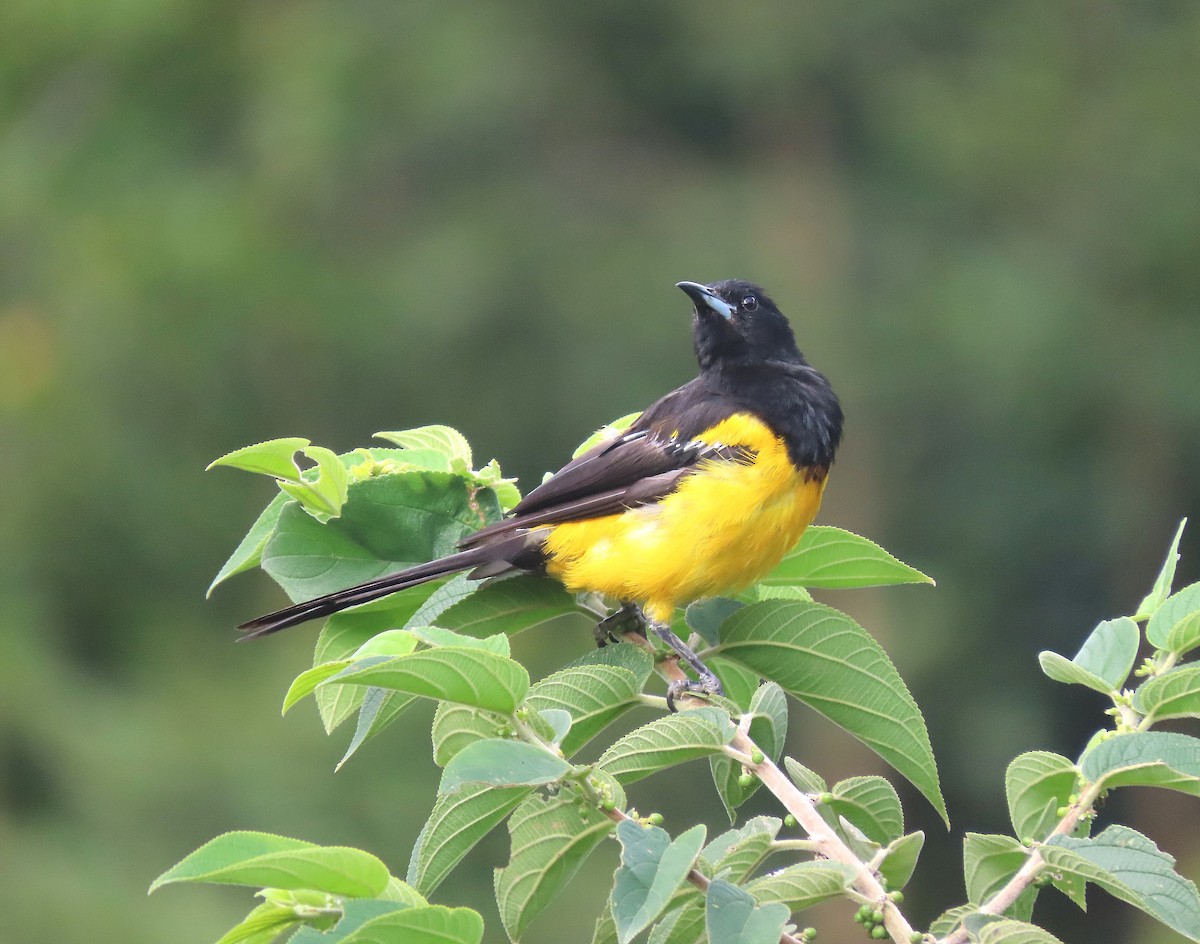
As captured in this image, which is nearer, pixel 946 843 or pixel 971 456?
pixel 946 843

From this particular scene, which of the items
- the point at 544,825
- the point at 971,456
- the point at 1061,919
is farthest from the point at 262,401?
the point at 544,825

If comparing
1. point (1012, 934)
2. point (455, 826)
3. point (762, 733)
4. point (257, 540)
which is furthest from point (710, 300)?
point (1012, 934)

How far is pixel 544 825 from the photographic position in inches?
81.4

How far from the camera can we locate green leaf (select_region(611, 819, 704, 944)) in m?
1.70

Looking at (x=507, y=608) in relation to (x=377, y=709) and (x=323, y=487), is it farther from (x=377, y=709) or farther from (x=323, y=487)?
(x=377, y=709)

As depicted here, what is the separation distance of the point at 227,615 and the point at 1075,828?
17.6 metres

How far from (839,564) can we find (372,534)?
0.83 metres

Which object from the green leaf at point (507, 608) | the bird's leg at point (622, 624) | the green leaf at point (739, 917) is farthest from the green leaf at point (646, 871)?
the bird's leg at point (622, 624)

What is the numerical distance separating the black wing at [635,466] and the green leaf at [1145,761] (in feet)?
5.27

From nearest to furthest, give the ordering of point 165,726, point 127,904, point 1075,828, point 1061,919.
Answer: point 1075,828 < point 127,904 < point 165,726 < point 1061,919

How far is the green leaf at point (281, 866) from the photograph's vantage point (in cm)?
163

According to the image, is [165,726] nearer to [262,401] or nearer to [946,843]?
[262,401]

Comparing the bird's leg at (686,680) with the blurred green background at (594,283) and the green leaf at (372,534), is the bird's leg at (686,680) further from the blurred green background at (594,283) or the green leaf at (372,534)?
the blurred green background at (594,283)

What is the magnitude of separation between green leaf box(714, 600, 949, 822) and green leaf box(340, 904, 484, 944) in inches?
35.4
